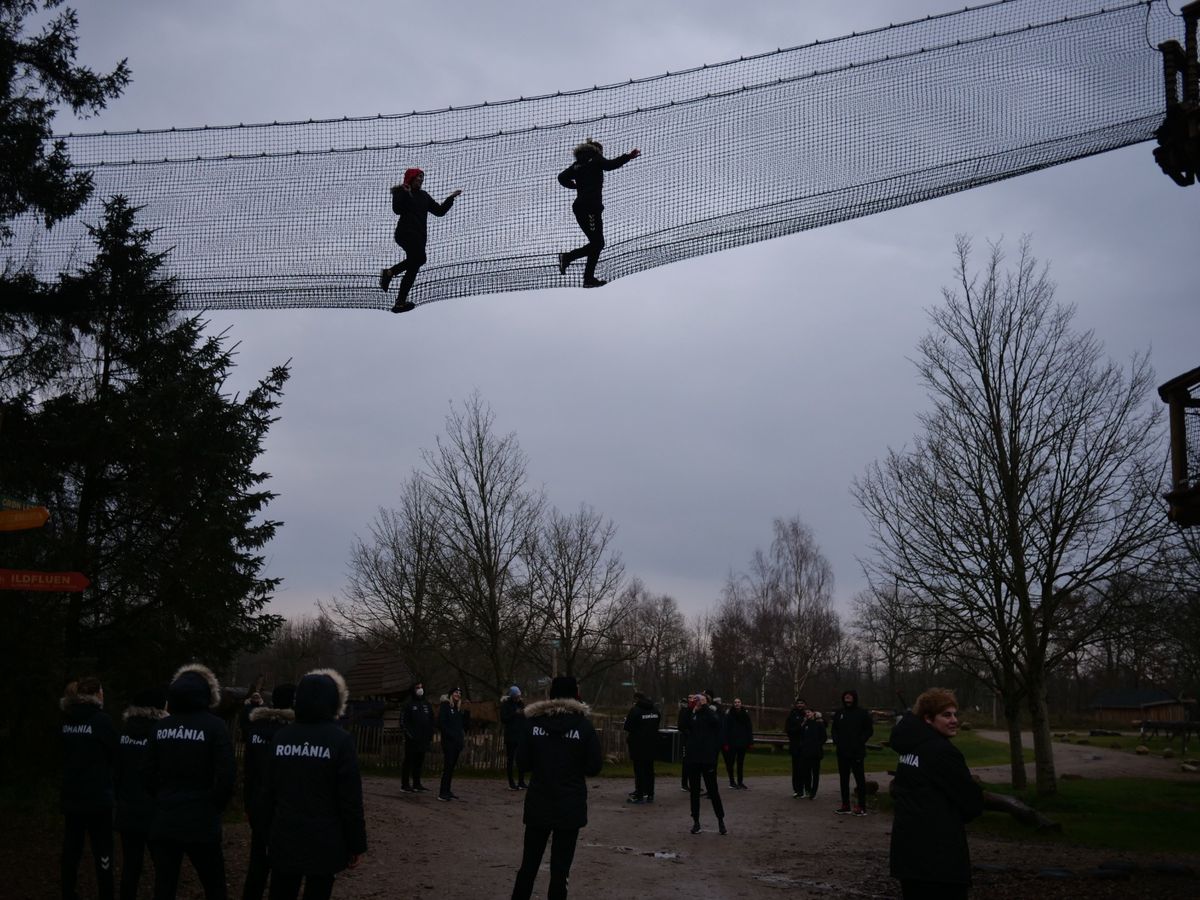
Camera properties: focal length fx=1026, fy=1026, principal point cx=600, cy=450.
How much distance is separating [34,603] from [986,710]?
72.1 m

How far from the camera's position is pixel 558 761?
7281 millimetres

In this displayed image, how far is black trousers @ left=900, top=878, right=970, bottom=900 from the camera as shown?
5.45 metres

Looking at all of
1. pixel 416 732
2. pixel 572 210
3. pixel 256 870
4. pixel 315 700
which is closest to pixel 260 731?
pixel 256 870

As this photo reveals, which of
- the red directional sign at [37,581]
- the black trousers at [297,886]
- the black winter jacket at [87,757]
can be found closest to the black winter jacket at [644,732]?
the black winter jacket at [87,757]

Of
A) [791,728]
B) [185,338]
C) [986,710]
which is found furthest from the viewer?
[986,710]

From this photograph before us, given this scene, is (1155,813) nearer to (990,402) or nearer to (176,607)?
(990,402)

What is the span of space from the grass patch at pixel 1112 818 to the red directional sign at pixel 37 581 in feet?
41.8

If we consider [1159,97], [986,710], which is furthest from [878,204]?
[986,710]

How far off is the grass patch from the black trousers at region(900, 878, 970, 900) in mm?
9950

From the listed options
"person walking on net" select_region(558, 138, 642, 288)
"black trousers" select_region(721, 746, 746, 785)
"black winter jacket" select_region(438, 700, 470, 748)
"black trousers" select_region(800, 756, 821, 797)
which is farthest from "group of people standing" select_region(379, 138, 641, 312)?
"black trousers" select_region(721, 746, 746, 785)

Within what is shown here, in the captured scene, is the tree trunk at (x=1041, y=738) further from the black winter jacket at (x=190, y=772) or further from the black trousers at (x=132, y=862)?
the black winter jacket at (x=190, y=772)

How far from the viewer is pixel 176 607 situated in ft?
44.0

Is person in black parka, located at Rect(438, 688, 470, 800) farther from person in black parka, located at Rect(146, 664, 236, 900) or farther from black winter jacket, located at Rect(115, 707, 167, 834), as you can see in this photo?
person in black parka, located at Rect(146, 664, 236, 900)

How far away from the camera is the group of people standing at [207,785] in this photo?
532cm
